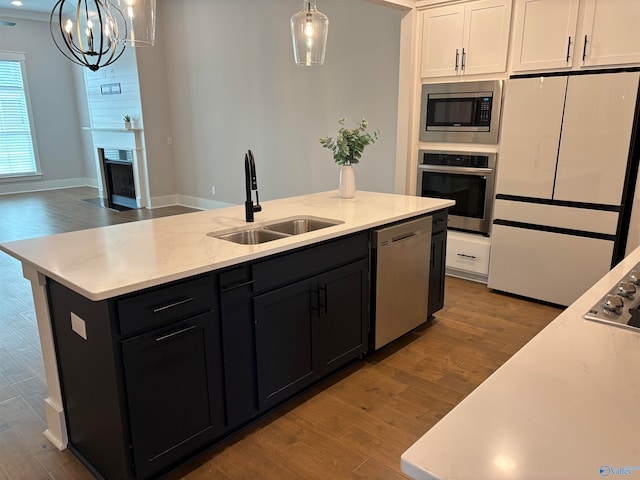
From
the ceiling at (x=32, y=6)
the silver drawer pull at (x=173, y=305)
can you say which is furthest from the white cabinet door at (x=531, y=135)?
the ceiling at (x=32, y=6)

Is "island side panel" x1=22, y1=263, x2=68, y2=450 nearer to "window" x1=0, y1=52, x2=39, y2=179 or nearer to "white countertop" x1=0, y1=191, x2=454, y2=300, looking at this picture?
"white countertop" x1=0, y1=191, x2=454, y2=300

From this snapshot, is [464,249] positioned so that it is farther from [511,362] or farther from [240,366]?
[511,362]

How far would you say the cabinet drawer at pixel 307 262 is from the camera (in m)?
2.17

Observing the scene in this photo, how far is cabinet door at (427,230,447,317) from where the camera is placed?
331cm

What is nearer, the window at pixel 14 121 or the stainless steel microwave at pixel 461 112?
the stainless steel microwave at pixel 461 112

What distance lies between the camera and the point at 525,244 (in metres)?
3.84

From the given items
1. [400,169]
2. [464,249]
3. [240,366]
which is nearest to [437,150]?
[400,169]

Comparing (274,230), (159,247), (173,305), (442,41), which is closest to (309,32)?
(274,230)

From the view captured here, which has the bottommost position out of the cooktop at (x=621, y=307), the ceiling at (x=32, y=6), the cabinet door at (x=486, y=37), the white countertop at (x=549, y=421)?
the white countertop at (x=549, y=421)

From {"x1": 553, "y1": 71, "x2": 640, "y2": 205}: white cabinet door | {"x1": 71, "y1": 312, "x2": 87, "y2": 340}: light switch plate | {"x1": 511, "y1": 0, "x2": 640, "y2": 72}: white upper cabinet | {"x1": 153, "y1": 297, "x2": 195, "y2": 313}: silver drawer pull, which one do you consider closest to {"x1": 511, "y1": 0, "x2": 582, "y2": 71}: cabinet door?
{"x1": 511, "y1": 0, "x2": 640, "y2": 72}: white upper cabinet

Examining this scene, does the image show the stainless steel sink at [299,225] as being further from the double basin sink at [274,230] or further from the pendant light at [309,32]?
the pendant light at [309,32]

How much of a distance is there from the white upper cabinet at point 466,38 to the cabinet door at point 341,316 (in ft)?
7.21

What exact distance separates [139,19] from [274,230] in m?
1.26

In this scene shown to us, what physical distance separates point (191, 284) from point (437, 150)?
3014 mm
